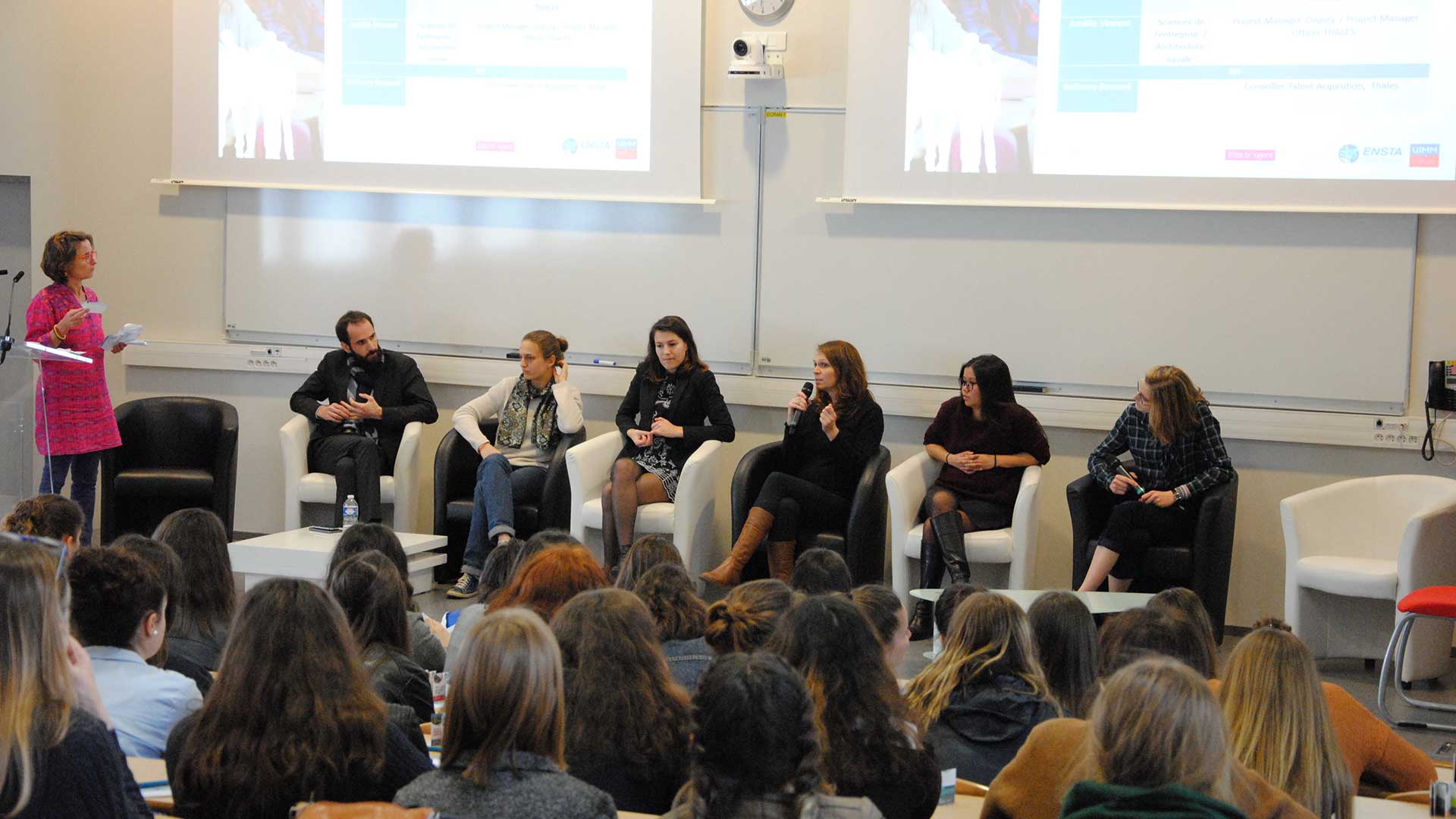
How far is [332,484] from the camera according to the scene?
663cm

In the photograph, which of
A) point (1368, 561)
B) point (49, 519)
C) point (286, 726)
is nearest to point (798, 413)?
point (1368, 561)

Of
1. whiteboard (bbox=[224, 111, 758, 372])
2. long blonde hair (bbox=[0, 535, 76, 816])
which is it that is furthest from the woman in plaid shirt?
long blonde hair (bbox=[0, 535, 76, 816])

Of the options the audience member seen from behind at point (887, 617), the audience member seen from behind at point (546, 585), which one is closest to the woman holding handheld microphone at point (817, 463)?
the audience member seen from behind at point (546, 585)

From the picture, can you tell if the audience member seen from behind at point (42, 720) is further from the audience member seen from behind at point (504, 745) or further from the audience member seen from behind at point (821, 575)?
the audience member seen from behind at point (821, 575)

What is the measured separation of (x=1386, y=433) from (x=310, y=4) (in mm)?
5647

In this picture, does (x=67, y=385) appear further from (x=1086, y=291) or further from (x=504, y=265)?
(x=1086, y=291)

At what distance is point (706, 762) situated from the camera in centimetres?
193

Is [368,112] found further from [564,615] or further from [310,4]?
[564,615]

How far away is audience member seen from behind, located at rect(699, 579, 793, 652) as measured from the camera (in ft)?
9.93

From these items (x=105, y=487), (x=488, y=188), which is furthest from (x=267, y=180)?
(x=105, y=487)

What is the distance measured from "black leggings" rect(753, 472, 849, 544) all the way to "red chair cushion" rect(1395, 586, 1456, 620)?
2288mm

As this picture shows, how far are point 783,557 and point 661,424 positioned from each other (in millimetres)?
870

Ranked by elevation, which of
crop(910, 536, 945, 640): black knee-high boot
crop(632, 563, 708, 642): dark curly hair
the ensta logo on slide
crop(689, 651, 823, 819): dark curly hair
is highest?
the ensta logo on slide

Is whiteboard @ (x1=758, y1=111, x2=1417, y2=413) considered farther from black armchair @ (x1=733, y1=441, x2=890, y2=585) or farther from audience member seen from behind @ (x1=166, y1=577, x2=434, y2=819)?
audience member seen from behind @ (x1=166, y1=577, x2=434, y2=819)
